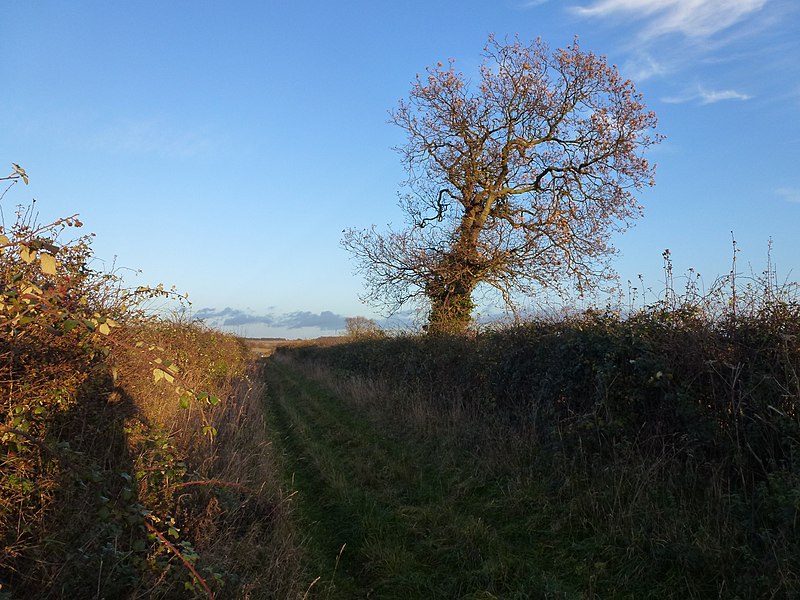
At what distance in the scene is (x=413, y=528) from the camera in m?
5.78

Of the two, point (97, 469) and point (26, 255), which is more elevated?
point (26, 255)

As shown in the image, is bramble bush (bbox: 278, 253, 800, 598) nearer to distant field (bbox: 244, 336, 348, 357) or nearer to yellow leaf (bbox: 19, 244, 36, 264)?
yellow leaf (bbox: 19, 244, 36, 264)

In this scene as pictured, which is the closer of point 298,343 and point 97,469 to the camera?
point 97,469

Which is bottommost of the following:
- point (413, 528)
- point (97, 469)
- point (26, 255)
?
point (413, 528)

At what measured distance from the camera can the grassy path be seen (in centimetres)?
468

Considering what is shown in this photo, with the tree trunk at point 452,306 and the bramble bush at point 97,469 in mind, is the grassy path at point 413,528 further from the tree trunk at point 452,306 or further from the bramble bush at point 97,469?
the tree trunk at point 452,306

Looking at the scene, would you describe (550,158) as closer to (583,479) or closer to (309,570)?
(583,479)

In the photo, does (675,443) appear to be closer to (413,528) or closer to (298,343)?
(413,528)

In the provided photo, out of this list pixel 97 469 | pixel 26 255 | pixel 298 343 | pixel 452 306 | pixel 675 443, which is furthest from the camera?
pixel 298 343

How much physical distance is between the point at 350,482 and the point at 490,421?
8.63ft

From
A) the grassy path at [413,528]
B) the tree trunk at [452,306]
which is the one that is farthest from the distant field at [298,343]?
the grassy path at [413,528]

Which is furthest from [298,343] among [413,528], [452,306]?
[413,528]

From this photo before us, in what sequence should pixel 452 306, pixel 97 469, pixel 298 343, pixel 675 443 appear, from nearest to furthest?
pixel 97 469
pixel 675 443
pixel 452 306
pixel 298 343

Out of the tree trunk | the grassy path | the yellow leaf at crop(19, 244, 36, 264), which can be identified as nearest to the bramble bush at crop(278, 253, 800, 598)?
the grassy path
